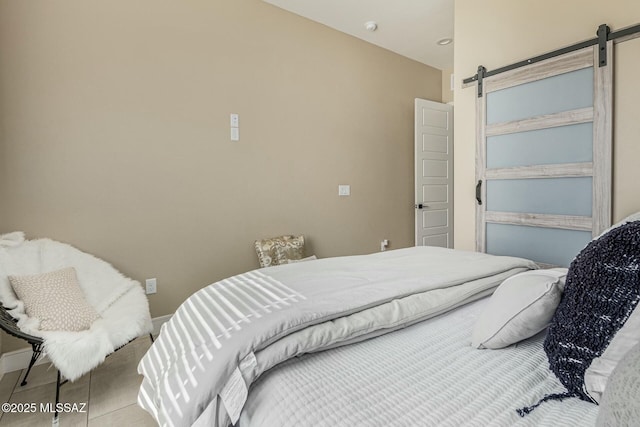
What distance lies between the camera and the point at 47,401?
1742 mm

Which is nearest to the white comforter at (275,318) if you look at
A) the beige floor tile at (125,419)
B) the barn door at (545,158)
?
the beige floor tile at (125,419)

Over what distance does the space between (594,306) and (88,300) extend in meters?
2.46

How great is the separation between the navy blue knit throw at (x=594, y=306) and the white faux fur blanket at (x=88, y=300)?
182 cm

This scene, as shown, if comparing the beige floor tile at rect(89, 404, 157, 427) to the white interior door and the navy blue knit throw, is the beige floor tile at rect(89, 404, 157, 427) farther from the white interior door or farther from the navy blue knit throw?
the white interior door

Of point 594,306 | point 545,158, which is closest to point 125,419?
point 594,306

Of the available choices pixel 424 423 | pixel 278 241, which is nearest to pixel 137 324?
pixel 278 241

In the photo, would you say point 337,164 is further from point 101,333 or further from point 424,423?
point 424,423

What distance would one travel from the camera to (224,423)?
83cm

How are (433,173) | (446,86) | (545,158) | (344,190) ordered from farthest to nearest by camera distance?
1. (446,86)
2. (433,173)
3. (344,190)
4. (545,158)

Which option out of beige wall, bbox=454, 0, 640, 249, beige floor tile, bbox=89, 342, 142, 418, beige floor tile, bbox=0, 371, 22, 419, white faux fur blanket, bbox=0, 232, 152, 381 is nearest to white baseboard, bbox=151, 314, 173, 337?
beige floor tile, bbox=89, 342, 142, 418

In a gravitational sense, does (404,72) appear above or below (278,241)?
above

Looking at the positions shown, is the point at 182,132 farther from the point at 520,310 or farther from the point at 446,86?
the point at 446,86

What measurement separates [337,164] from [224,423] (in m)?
3.09

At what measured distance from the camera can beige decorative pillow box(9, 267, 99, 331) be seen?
176 cm
